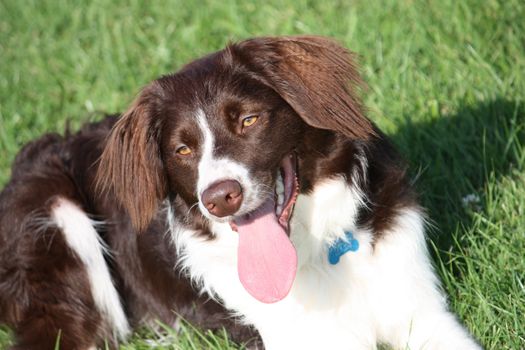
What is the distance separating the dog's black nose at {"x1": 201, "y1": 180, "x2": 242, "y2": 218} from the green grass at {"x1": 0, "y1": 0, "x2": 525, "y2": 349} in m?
1.05

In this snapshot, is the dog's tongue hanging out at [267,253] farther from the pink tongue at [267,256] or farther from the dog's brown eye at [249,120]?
the dog's brown eye at [249,120]

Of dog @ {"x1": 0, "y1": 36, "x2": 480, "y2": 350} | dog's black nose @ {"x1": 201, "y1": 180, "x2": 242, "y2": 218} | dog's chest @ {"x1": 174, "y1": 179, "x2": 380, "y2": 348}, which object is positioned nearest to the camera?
dog's black nose @ {"x1": 201, "y1": 180, "x2": 242, "y2": 218}

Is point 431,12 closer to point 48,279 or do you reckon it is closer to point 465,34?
point 465,34

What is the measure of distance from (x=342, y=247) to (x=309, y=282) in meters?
0.25

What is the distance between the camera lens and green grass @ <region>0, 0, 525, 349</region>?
4504 mm

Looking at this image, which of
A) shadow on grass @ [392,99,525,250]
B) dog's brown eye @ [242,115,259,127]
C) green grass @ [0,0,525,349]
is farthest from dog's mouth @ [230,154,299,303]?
shadow on grass @ [392,99,525,250]

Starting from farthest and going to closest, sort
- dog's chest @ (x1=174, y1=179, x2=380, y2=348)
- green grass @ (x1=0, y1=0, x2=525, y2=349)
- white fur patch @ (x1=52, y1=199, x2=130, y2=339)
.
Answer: white fur patch @ (x1=52, y1=199, x2=130, y2=339) < green grass @ (x1=0, y1=0, x2=525, y2=349) < dog's chest @ (x1=174, y1=179, x2=380, y2=348)

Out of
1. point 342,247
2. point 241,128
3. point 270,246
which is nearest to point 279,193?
point 270,246

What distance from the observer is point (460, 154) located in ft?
18.3

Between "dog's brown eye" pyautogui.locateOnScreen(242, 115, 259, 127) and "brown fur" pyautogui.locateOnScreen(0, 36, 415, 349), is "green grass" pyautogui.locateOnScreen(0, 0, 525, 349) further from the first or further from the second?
"dog's brown eye" pyautogui.locateOnScreen(242, 115, 259, 127)

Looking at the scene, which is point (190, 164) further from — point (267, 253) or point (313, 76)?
point (313, 76)

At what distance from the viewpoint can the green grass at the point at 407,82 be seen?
450 cm

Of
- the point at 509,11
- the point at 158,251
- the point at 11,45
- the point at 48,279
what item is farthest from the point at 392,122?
the point at 11,45

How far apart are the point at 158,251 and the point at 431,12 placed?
11.6 feet
